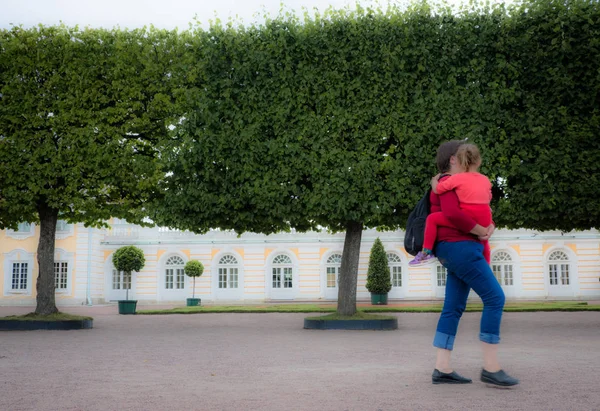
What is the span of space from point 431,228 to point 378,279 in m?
27.1

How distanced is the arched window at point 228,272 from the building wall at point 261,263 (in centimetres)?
14

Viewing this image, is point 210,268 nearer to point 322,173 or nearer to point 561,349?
point 322,173

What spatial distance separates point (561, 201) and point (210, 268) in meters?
27.3

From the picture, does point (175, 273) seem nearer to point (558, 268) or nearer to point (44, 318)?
point (558, 268)

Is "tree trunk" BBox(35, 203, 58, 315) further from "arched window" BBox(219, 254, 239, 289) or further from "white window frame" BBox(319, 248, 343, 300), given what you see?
"white window frame" BBox(319, 248, 343, 300)

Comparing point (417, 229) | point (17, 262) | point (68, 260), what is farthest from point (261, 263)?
point (417, 229)

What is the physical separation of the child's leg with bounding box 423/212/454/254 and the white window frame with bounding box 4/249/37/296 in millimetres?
35484

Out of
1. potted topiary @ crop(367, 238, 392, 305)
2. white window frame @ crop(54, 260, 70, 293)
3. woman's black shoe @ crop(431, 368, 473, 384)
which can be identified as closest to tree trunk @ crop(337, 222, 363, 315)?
woman's black shoe @ crop(431, 368, 473, 384)

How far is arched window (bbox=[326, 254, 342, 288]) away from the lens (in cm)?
3706

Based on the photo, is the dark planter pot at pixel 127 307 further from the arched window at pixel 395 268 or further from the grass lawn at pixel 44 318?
the arched window at pixel 395 268

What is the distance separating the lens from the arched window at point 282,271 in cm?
3738

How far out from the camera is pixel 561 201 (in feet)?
43.1

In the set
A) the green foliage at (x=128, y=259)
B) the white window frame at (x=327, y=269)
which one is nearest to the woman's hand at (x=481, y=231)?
the green foliage at (x=128, y=259)

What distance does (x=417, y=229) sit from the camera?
206 inches
